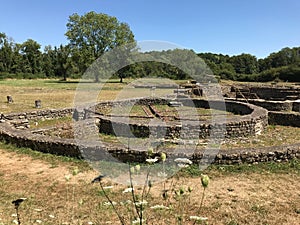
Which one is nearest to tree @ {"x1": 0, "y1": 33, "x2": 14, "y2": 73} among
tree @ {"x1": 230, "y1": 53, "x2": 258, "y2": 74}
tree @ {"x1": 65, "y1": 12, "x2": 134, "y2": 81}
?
tree @ {"x1": 65, "y1": 12, "x2": 134, "y2": 81}

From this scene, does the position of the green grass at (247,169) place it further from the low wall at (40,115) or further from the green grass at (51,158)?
the low wall at (40,115)

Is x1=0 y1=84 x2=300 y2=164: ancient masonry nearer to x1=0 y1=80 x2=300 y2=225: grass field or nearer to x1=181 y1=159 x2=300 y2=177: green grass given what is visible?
x1=181 y1=159 x2=300 y2=177: green grass

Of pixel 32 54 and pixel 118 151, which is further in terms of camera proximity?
pixel 32 54

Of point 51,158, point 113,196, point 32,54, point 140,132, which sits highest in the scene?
point 32,54

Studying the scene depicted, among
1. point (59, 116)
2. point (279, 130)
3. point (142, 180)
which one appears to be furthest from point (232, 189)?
point (59, 116)

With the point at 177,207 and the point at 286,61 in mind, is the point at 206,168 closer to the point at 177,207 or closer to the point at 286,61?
the point at 177,207

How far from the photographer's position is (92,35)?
40250 mm

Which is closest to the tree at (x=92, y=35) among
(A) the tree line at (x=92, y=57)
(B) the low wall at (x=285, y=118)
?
(A) the tree line at (x=92, y=57)

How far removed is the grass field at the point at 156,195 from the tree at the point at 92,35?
3382 centimetres

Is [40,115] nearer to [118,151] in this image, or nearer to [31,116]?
[31,116]

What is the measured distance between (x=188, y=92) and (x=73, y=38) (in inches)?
902

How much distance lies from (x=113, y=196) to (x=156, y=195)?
2.70 feet

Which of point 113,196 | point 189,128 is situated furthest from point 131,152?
point 189,128

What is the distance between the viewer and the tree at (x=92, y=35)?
131 feet
